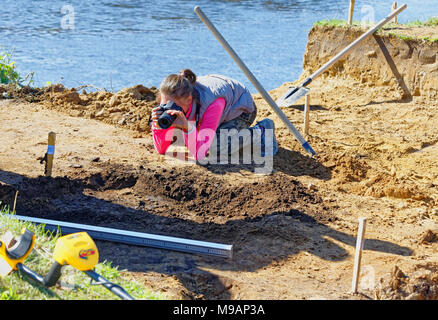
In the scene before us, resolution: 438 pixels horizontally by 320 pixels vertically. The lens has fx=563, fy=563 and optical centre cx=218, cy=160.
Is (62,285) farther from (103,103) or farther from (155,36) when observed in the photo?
(155,36)

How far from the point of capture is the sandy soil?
3.44 meters

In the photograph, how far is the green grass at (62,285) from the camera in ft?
9.04

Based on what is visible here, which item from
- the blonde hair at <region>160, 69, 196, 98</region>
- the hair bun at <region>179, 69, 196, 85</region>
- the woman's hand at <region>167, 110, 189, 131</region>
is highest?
the hair bun at <region>179, 69, 196, 85</region>

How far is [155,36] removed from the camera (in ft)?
36.7

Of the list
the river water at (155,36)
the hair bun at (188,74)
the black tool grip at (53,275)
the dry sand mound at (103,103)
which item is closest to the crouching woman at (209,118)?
the hair bun at (188,74)

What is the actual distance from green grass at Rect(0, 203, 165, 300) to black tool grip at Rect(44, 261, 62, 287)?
7 cm

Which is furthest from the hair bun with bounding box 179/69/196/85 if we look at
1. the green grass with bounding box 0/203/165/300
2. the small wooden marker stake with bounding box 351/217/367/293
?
the small wooden marker stake with bounding box 351/217/367/293

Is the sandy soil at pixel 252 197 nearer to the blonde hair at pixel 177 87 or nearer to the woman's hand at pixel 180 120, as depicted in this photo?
the woman's hand at pixel 180 120

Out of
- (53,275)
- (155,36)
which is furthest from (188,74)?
(155,36)

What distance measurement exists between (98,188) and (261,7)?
10667 millimetres

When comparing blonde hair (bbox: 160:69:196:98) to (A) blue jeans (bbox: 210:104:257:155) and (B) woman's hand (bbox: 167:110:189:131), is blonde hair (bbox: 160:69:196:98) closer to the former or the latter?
(B) woman's hand (bbox: 167:110:189:131)

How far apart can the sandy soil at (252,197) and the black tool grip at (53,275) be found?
64 cm

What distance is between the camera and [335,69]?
26.3 feet

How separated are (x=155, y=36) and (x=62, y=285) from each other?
8.88m
